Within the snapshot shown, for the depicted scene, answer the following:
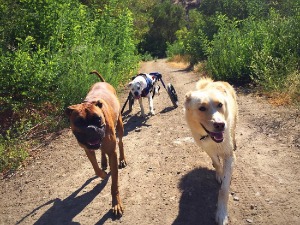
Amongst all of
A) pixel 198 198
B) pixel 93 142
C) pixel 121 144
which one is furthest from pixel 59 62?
Answer: pixel 198 198

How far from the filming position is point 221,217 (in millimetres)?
3068

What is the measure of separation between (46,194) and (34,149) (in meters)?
1.76

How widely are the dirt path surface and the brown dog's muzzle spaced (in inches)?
38.1

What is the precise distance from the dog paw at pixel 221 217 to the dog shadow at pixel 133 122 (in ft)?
11.4

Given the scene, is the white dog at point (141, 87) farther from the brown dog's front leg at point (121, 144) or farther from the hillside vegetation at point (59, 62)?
the brown dog's front leg at point (121, 144)

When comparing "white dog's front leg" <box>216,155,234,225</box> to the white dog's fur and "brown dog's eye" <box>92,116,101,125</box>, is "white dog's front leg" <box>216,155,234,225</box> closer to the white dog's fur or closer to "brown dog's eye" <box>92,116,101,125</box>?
the white dog's fur

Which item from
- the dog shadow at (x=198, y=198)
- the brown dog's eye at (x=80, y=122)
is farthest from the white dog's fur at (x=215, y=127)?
the brown dog's eye at (x=80, y=122)

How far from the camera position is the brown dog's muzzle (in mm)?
3098

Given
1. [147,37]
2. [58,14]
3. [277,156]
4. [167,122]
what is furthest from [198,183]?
[147,37]

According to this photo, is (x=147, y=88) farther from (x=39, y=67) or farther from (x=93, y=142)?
(x=93, y=142)

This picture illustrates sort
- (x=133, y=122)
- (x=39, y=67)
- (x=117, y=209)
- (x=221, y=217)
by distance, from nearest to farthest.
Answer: (x=221, y=217), (x=117, y=209), (x=39, y=67), (x=133, y=122)

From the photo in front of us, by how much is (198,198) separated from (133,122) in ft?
12.1

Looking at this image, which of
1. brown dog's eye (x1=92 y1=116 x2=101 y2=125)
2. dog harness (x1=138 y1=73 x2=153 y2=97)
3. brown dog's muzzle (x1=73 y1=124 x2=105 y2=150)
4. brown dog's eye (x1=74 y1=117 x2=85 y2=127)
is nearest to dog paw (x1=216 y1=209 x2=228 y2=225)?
brown dog's muzzle (x1=73 y1=124 x2=105 y2=150)

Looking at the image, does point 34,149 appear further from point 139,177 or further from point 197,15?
point 197,15
